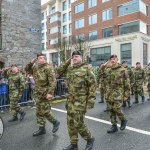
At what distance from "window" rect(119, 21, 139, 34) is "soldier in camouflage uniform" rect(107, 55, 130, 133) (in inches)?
1110

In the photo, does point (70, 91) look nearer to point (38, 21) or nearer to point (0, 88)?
point (0, 88)

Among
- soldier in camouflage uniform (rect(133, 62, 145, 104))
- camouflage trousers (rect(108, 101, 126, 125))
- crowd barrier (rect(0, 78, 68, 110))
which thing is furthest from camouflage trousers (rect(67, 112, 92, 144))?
soldier in camouflage uniform (rect(133, 62, 145, 104))

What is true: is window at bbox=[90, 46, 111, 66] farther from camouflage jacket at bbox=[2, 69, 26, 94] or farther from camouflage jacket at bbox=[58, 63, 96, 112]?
camouflage jacket at bbox=[58, 63, 96, 112]

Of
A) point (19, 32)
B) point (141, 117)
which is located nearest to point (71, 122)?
point (141, 117)

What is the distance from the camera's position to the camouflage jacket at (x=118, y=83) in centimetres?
653

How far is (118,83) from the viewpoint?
6656mm

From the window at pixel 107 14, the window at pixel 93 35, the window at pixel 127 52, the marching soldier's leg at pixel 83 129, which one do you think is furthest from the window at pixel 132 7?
the marching soldier's leg at pixel 83 129

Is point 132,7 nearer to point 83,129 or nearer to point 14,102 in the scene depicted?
point 14,102

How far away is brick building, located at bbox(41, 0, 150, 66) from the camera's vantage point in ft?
111

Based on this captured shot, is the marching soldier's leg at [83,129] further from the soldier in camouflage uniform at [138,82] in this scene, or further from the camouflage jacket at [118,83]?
the soldier in camouflage uniform at [138,82]

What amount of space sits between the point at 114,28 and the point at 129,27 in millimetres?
2814

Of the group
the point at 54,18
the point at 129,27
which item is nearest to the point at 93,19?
the point at 129,27

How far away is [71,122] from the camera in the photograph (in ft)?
16.2

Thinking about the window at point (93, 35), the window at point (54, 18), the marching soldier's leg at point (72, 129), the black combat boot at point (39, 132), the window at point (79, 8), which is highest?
the window at point (54, 18)
